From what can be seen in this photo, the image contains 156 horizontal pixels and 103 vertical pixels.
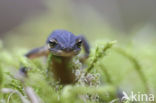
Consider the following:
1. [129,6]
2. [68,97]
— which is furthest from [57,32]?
[129,6]

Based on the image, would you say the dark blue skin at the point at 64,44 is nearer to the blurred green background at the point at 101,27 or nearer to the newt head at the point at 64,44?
the newt head at the point at 64,44

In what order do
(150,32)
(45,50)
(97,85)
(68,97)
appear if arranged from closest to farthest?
(68,97) → (97,85) → (45,50) → (150,32)

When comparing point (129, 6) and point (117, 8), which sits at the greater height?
point (129, 6)

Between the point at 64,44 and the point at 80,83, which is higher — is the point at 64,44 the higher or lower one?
the higher one

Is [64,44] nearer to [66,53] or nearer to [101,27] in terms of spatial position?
[66,53]

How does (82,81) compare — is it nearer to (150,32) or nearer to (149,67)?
(149,67)

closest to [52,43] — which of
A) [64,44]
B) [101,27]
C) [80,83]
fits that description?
[64,44]

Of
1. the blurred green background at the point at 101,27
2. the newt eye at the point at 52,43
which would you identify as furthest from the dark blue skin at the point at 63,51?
the blurred green background at the point at 101,27
